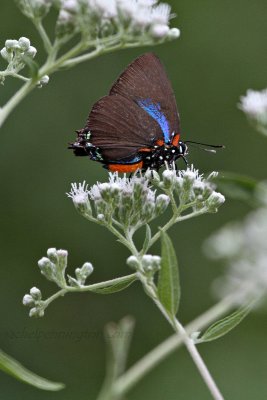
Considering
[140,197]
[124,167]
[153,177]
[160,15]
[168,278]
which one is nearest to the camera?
[168,278]

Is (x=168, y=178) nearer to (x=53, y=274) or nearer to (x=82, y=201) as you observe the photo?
(x=82, y=201)

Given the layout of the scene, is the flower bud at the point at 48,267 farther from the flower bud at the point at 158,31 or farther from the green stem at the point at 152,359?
the green stem at the point at 152,359

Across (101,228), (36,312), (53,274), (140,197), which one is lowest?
(36,312)

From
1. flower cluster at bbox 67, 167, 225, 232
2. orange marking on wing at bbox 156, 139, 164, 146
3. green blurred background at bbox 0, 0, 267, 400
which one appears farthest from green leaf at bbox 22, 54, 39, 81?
green blurred background at bbox 0, 0, 267, 400

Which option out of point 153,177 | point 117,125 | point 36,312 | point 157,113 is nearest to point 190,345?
point 36,312

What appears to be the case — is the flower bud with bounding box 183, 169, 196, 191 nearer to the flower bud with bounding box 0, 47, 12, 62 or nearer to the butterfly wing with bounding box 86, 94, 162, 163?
the butterfly wing with bounding box 86, 94, 162, 163

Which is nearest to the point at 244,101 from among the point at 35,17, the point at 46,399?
the point at 35,17
